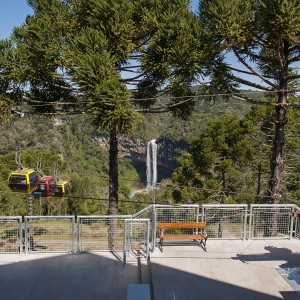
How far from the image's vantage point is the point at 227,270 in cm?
686

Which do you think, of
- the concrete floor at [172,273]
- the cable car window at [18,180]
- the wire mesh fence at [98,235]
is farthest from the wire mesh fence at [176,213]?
the cable car window at [18,180]

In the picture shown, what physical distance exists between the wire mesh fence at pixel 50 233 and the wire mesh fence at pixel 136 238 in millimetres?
1271

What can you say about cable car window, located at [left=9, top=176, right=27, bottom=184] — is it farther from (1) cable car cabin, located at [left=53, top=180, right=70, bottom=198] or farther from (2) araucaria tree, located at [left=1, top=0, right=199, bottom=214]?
(2) araucaria tree, located at [left=1, top=0, right=199, bottom=214]

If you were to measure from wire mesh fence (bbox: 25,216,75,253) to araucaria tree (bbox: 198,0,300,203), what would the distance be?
5.63m

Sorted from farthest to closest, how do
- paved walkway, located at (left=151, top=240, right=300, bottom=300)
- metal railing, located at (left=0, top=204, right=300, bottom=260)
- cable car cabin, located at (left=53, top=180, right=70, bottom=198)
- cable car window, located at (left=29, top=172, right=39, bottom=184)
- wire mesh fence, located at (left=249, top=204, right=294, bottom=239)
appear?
cable car cabin, located at (left=53, top=180, right=70, bottom=198)
cable car window, located at (left=29, top=172, right=39, bottom=184)
wire mesh fence, located at (left=249, top=204, right=294, bottom=239)
metal railing, located at (left=0, top=204, right=300, bottom=260)
paved walkway, located at (left=151, top=240, right=300, bottom=300)

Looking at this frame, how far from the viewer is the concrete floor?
241 inches

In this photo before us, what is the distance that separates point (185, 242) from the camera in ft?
27.0

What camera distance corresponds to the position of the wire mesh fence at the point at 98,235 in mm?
7983

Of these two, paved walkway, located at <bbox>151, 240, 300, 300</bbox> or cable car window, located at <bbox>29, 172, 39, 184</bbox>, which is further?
cable car window, located at <bbox>29, 172, 39, 184</bbox>

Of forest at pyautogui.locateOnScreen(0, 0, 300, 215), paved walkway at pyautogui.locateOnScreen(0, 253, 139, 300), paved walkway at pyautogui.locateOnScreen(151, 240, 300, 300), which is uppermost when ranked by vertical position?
forest at pyautogui.locateOnScreen(0, 0, 300, 215)

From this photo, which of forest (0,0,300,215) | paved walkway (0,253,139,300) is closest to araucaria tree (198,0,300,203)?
forest (0,0,300,215)

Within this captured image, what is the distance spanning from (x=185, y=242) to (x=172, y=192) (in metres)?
12.2

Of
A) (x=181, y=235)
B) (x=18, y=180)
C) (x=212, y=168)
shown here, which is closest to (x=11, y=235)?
(x=18, y=180)

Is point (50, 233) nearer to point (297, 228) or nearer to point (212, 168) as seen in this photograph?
point (297, 228)
